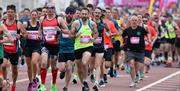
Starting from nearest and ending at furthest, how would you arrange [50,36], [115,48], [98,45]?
[50,36] → [98,45] → [115,48]

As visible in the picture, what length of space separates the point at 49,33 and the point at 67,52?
896 mm

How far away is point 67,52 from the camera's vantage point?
15766 millimetres

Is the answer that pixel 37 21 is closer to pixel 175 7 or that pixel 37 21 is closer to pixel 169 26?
pixel 169 26

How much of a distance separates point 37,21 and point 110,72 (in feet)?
17.1

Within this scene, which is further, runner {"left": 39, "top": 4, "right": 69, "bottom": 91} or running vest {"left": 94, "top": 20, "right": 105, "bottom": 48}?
running vest {"left": 94, "top": 20, "right": 105, "bottom": 48}

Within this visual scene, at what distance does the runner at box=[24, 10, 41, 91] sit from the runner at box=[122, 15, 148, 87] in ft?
8.94

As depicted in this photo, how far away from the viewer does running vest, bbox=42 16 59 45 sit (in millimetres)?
15008

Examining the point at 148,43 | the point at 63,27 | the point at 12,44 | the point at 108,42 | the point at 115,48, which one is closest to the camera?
the point at 12,44

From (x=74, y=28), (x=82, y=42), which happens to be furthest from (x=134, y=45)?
(x=74, y=28)

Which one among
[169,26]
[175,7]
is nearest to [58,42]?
[169,26]

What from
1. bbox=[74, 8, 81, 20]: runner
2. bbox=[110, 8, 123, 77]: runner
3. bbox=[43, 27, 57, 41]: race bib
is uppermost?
bbox=[74, 8, 81, 20]: runner

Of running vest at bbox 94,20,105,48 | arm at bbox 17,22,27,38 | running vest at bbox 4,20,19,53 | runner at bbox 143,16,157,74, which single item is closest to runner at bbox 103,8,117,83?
running vest at bbox 94,20,105,48

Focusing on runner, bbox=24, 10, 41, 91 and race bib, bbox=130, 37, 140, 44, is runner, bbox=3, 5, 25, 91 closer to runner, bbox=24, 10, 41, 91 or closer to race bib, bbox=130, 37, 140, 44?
runner, bbox=24, 10, 41, 91

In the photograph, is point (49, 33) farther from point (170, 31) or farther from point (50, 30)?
point (170, 31)
